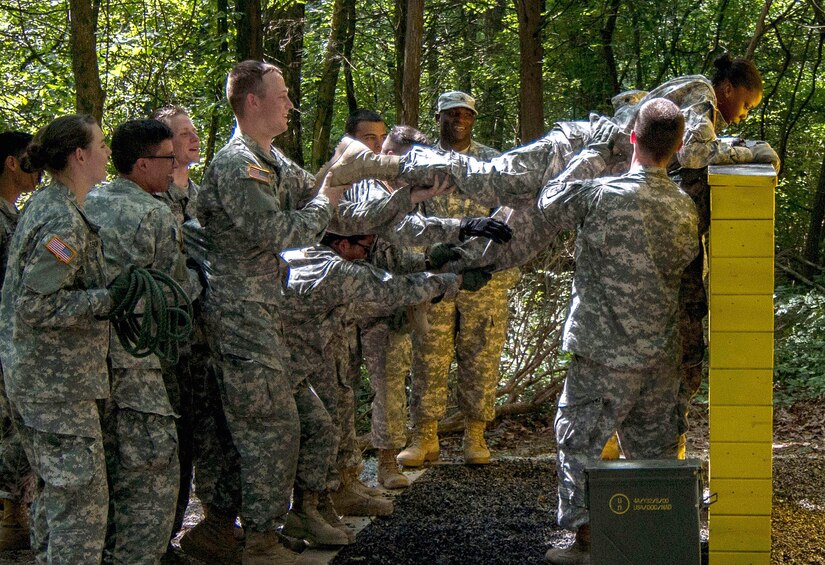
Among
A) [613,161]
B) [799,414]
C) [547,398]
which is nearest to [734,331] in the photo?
[613,161]

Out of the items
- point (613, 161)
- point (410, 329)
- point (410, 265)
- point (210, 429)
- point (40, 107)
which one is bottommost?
point (210, 429)

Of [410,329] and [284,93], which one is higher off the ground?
[284,93]

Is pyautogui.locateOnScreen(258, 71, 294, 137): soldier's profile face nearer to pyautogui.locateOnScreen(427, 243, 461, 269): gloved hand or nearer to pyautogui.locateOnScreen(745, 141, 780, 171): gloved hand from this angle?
pyautogui.locateOnScreen(427, 243, 461, 269): gloved hand

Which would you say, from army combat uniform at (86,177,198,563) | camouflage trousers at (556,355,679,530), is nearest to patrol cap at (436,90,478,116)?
camouflage trousers at (556,355,679,530)

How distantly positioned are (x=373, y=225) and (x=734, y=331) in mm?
1953

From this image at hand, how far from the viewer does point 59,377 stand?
375 cm

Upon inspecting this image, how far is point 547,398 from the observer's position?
338 inches

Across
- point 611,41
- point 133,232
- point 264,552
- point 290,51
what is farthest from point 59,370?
point 611,41

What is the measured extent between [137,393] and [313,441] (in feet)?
3.76

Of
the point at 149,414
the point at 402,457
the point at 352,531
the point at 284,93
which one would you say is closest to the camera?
the point at 149,414

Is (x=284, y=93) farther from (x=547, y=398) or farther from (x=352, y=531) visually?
(x=547, y=398)

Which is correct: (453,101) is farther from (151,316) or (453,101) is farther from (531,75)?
(531,75)

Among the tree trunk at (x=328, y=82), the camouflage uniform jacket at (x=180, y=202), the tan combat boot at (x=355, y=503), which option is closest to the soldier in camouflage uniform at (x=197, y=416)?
the camouflage uniform jacket at (x=180, y=202)

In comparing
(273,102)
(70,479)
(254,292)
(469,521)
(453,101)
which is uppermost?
(453,101)
